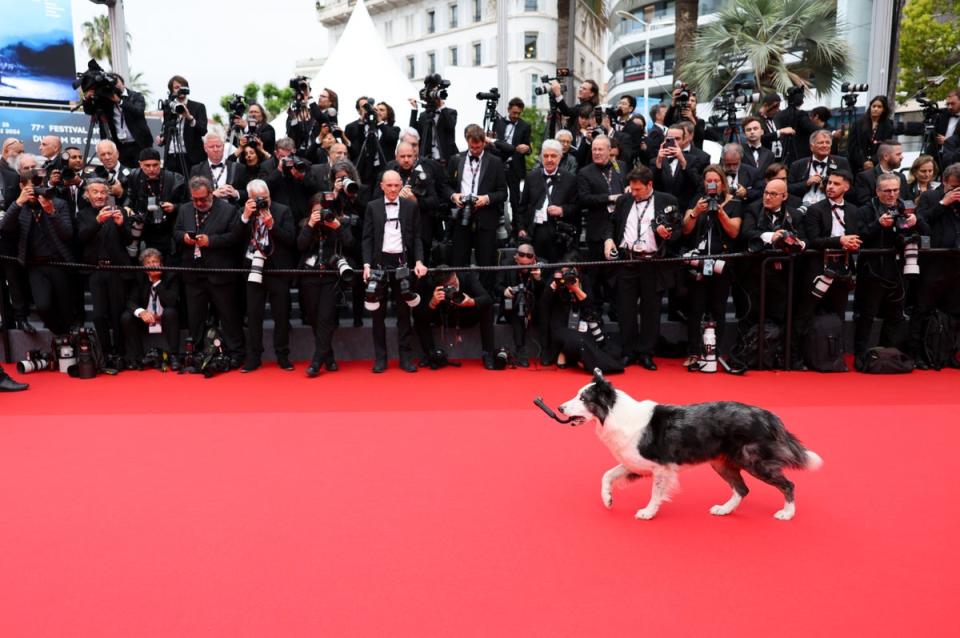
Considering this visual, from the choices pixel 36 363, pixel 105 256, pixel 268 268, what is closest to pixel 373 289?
pixel 268 268

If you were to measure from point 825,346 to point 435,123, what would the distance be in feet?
14.9

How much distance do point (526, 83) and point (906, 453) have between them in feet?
131

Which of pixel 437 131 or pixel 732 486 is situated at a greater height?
pixel 437 131

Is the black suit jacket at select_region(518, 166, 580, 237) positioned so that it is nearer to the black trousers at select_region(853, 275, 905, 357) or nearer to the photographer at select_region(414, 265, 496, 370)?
the photographer at select_region(414, 265, 496, 370)

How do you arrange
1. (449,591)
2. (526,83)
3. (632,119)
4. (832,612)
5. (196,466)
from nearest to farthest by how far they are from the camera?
(832,612), (449,591), (196,466), (632,119), (526,83)

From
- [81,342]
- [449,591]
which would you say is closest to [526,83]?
[81,342]

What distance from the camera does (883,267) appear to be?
6.61m

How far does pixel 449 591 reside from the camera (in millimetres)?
2713

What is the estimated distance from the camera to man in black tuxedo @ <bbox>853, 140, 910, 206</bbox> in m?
6.95

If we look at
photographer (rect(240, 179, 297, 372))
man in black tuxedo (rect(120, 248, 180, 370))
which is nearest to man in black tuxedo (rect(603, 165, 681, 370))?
photographer (rect(240, 179, 297, 372))

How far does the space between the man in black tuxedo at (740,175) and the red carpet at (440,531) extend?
7.77ft

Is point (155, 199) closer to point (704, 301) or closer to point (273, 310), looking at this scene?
point (273, 310)

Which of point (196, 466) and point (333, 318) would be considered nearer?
point (196, 466)

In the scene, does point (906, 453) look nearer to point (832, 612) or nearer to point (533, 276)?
point (832, 612)
